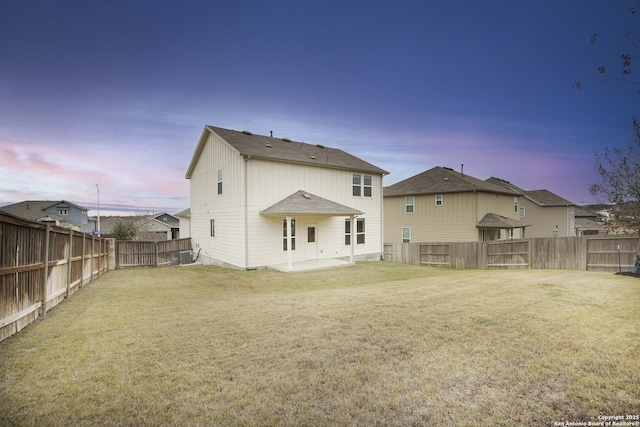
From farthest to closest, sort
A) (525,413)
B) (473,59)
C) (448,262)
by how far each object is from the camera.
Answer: (448,262), (473,59), (525,413)

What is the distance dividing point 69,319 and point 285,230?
38.3ft

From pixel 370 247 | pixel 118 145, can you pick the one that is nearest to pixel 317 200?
pixel 370 247

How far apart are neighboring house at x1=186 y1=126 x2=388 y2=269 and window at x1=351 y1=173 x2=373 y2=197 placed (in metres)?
0.07

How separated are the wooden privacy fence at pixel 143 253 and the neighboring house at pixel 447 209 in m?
18.8

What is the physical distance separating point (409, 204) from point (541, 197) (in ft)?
65.0

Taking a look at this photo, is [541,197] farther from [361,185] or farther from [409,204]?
[361,185]

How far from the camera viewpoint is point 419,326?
5.78 metres

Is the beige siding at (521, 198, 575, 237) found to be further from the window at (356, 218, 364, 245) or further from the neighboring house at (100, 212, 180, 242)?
the neighboring house at (100, 212, 180, 242)

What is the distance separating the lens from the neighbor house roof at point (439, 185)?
25.0 m

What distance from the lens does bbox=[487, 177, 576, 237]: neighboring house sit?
34594 mm

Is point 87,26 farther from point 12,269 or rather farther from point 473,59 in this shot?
point 473,59

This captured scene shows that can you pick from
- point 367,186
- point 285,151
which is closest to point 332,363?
point 285,151

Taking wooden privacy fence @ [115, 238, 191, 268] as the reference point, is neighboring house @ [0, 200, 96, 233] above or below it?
above

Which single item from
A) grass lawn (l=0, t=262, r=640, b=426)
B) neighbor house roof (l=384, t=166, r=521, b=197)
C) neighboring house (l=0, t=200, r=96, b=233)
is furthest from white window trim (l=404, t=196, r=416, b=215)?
neighboring house (l=0, t=200, r=96, b=233)
